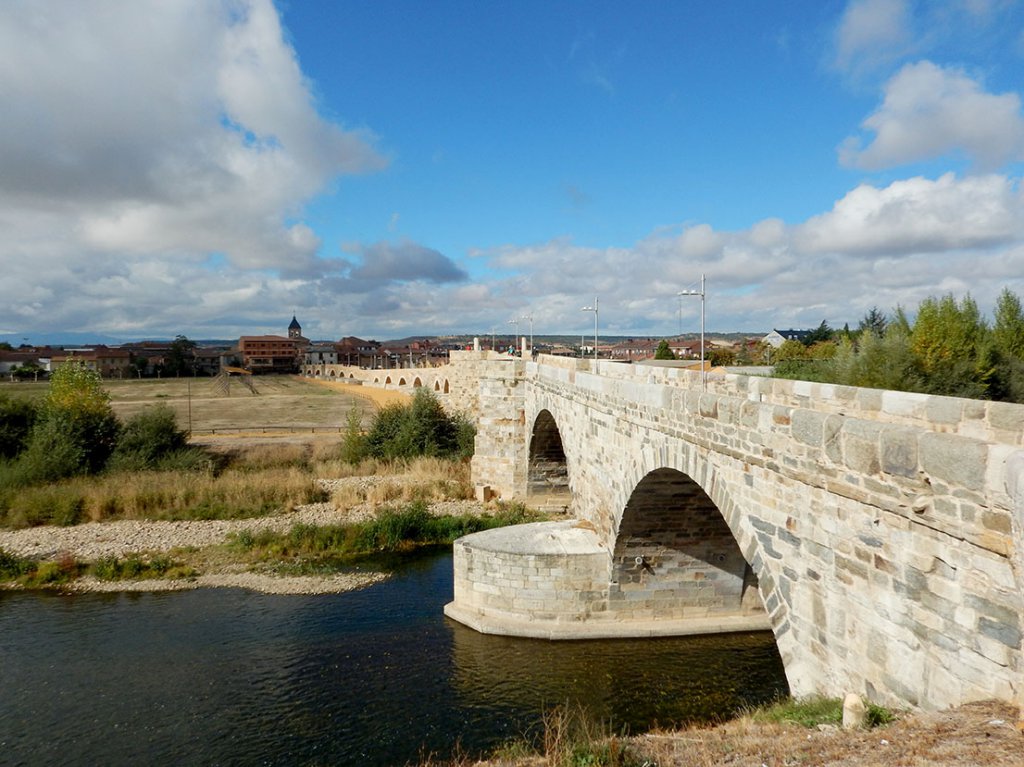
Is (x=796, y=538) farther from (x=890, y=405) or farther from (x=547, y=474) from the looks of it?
(x=547, y=474)

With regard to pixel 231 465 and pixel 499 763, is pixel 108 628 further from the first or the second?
pixel 231 465

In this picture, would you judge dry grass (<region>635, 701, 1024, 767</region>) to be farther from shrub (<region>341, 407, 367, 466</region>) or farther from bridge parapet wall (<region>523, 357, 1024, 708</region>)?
shrub (<region>341, 407, 367, 466</region>)

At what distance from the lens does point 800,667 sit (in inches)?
227

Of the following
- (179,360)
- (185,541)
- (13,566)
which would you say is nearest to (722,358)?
(185,541)

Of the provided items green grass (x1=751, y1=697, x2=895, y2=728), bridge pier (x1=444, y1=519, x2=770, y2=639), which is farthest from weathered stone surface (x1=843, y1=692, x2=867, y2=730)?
bridge pier (x1=444, y1=519, x2=770, y2=639)

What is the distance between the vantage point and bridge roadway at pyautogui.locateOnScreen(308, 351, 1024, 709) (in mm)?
3787

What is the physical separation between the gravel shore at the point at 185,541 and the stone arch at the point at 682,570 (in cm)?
652

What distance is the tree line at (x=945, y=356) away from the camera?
16906 millimetres

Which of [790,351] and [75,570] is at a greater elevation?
[790,351]

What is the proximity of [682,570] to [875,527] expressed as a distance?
7645mm

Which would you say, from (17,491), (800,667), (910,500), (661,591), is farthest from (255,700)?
(17,491)

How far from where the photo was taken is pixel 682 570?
39.0ft

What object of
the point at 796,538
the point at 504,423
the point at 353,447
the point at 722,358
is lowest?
the point at 353,447

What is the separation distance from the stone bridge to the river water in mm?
886
